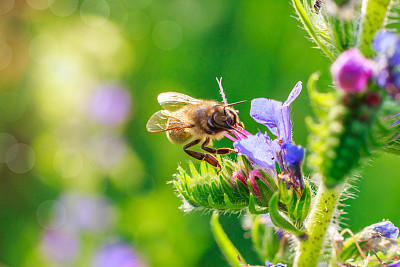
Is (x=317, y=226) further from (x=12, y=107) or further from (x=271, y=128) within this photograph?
(x=12, y=107)

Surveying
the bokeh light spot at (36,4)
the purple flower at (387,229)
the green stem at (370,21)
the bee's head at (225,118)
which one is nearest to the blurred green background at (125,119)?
the bokeh light spot at (36,4)

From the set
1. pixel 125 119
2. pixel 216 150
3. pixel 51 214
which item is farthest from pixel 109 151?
pixel 216 150

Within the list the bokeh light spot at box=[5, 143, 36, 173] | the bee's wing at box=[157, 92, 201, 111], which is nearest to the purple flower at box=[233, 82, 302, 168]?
the bee's wing at box=[157, 92, 201, 111]

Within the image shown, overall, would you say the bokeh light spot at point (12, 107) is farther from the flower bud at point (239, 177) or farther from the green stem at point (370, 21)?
the green stem at point (370, 21)

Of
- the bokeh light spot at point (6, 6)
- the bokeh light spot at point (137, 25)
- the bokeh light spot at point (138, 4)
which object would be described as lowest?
the bokeh light spot at point (137, 25)

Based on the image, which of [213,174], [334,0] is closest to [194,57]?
[213,174]

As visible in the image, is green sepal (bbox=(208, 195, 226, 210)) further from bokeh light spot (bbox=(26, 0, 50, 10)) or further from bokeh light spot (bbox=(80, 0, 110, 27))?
bokeh light spot (bbox=(26, 0, 50, 10))

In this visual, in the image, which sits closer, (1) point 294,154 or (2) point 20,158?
(1) point 294,154

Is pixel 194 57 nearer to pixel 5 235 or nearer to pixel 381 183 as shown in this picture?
pixel 381 183
